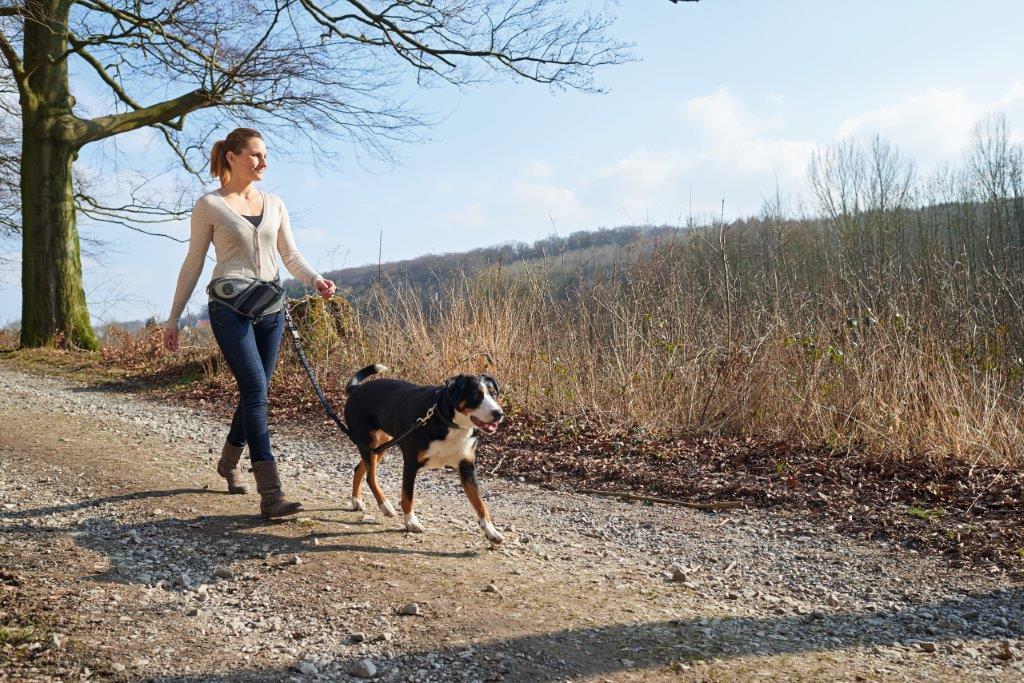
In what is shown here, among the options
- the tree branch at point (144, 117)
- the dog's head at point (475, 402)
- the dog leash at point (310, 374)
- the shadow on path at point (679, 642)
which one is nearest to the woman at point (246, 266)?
the dog leash at point (310, 374)

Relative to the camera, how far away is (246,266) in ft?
15.3

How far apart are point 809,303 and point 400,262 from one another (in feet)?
16.4

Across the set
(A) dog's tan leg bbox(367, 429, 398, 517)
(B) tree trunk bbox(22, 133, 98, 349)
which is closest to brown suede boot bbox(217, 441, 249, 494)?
(A) dog's tan leg bbox(367, 429, 398, 517)

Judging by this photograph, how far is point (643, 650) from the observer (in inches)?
136

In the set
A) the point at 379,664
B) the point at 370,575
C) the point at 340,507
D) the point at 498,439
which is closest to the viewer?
the point at 379,664

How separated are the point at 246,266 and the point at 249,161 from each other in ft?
1.87

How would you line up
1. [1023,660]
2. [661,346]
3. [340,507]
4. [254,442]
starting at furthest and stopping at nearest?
[661,346] → [340,507] → [254,442] → [1023,660]

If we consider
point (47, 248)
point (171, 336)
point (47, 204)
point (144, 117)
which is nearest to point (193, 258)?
point (171, 336)

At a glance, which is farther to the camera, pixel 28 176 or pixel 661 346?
pixel 28 176

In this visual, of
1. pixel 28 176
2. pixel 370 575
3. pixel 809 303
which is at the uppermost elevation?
pixel 28 176

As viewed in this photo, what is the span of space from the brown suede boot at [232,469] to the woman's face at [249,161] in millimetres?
1674

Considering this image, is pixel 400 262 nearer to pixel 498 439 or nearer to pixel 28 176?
pixel 498 439

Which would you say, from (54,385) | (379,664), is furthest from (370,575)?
(54,385)

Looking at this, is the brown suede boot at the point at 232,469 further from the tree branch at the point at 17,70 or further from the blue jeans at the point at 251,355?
the tree branch at the point at 17,70
